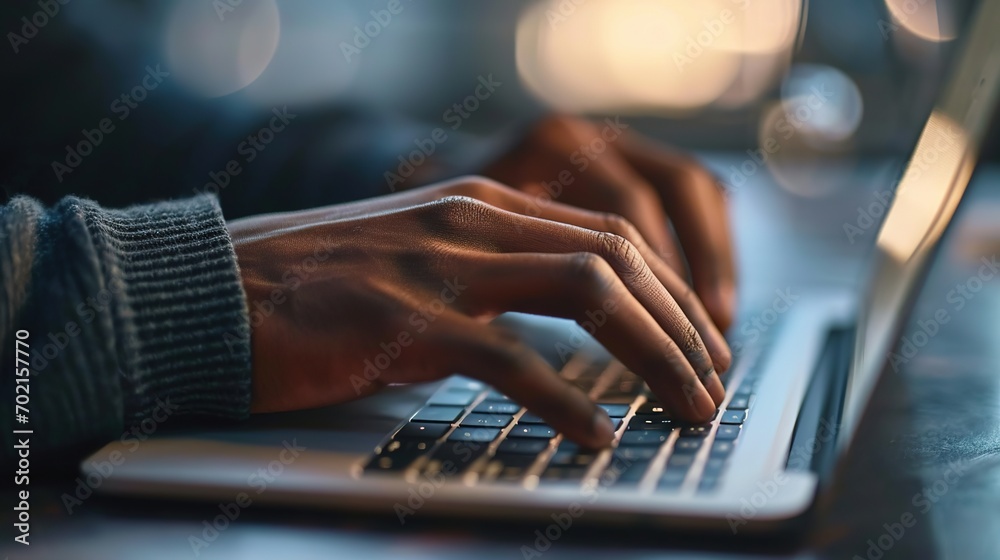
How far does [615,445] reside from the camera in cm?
43

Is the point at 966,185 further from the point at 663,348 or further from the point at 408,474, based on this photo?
the point at 408,474

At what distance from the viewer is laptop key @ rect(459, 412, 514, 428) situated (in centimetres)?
47

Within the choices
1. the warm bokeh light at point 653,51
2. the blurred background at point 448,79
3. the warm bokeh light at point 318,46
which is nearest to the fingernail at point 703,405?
the blurred background at point 448,79

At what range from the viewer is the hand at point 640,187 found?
30.4 inches

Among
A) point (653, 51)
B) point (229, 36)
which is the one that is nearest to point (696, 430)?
point (653, 51)

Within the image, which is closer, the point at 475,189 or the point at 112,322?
the point at 112,322

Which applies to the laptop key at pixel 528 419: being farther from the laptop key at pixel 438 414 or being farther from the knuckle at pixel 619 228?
the knuckle at pixel 619 228

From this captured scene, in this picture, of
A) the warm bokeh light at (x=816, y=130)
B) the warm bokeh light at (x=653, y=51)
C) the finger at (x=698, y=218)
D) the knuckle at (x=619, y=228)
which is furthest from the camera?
the warm bokeh light at (x=653, y=51)

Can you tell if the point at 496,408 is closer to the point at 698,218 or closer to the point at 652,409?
the point at 652,409

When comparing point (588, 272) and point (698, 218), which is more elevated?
point (588, 272)

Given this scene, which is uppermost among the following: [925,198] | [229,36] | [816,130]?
[229,36]

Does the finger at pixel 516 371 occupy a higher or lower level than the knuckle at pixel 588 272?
lower

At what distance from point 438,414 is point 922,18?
1.26 m

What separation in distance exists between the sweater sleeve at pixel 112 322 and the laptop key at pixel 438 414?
0.33 ft
